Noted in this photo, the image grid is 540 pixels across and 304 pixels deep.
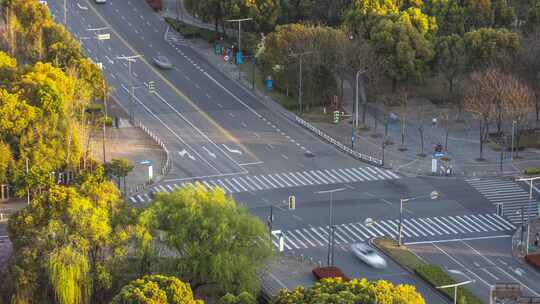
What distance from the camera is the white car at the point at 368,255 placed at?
123 metres

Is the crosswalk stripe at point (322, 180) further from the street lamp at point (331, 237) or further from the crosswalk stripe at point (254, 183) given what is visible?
the crosswalk stripe at point (254, 183)

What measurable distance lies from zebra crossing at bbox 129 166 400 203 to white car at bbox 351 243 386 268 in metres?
20.3

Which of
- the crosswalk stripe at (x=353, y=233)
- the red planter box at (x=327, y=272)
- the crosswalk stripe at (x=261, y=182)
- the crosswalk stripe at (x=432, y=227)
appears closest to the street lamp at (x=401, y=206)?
the crosswalk stripe at (x=432, y=227)

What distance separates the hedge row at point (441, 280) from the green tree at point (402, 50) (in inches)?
2115

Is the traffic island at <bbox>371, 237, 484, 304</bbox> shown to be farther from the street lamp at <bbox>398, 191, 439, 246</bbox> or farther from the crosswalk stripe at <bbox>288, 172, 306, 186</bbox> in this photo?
the crosswalk stripe at <bbox>288, 172, 306, 186</bbox>

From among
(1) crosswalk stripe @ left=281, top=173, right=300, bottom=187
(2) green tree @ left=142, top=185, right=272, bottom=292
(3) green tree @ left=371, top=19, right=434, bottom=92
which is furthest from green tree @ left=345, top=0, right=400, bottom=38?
(2) green tree @ left=142, top=185, right=272, bottom=292

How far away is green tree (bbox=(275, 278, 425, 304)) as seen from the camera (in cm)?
9350

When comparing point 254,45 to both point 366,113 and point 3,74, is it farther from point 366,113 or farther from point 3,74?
point 3,74

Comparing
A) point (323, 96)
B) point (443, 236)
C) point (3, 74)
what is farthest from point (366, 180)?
point (3, 74)

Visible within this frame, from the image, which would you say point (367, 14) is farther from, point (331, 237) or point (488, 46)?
point (331, 237)

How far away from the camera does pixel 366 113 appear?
170875 millimetres

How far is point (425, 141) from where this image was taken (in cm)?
15962

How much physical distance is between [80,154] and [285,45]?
42.8 metres

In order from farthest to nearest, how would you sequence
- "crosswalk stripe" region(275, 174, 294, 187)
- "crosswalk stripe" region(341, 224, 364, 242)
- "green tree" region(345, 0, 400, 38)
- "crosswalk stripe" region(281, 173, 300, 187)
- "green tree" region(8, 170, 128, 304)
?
1. "green tree" region(345, 0, 400, 38)
2. "crosswalk stripe" region(275, 174, 294, 187)
3. "crosswalk stripe" region(281, 173, 300, 187)
4. "crosswalk stripe" region(341, 224, 364, 242)
5. "green tree" region(8, 170, 128, 304)
